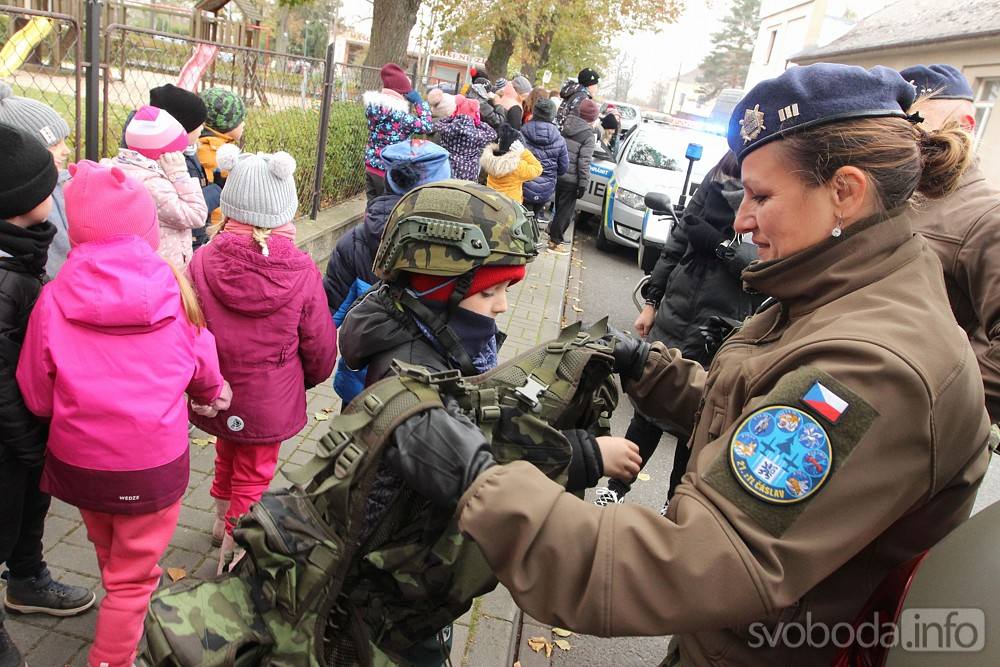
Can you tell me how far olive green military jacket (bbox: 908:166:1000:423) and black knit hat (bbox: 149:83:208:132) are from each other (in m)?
4.25

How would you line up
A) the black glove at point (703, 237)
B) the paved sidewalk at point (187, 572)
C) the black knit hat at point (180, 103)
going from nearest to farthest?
the paved sidewalk at point (187, 572)
the black glove at point (703, 237)
the black knit hat at point (180, 103)

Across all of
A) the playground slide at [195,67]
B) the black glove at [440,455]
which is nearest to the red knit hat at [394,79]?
the playground slide at [195,67]

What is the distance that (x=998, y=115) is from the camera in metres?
16.5

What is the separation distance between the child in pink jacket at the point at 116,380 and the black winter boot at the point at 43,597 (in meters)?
0.47

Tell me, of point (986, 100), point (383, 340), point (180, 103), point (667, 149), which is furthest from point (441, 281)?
point (986, 100)

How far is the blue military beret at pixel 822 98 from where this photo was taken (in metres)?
1.40

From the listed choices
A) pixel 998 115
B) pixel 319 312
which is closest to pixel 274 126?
pixel 319 312

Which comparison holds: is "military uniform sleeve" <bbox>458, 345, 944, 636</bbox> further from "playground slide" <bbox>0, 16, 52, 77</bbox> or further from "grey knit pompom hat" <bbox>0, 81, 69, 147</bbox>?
"playground slide" <bbox>0, 16, 52, 77</bbox>

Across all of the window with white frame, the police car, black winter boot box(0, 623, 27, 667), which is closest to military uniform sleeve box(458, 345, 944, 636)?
black winter boot box(0, 623, 27, 667)

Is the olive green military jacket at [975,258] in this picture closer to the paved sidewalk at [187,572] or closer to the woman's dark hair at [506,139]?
the paved sidewalk at [187,572]

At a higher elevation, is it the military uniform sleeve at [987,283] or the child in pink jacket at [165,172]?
the military uniform sleeve at [987,283]

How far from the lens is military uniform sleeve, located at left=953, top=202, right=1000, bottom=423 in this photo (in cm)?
Result: 245

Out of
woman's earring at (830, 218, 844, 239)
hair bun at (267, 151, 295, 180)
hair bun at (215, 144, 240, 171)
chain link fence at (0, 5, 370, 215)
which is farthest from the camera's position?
hair bun at (215, 144, 240, 171)

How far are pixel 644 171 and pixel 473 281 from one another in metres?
9.12
